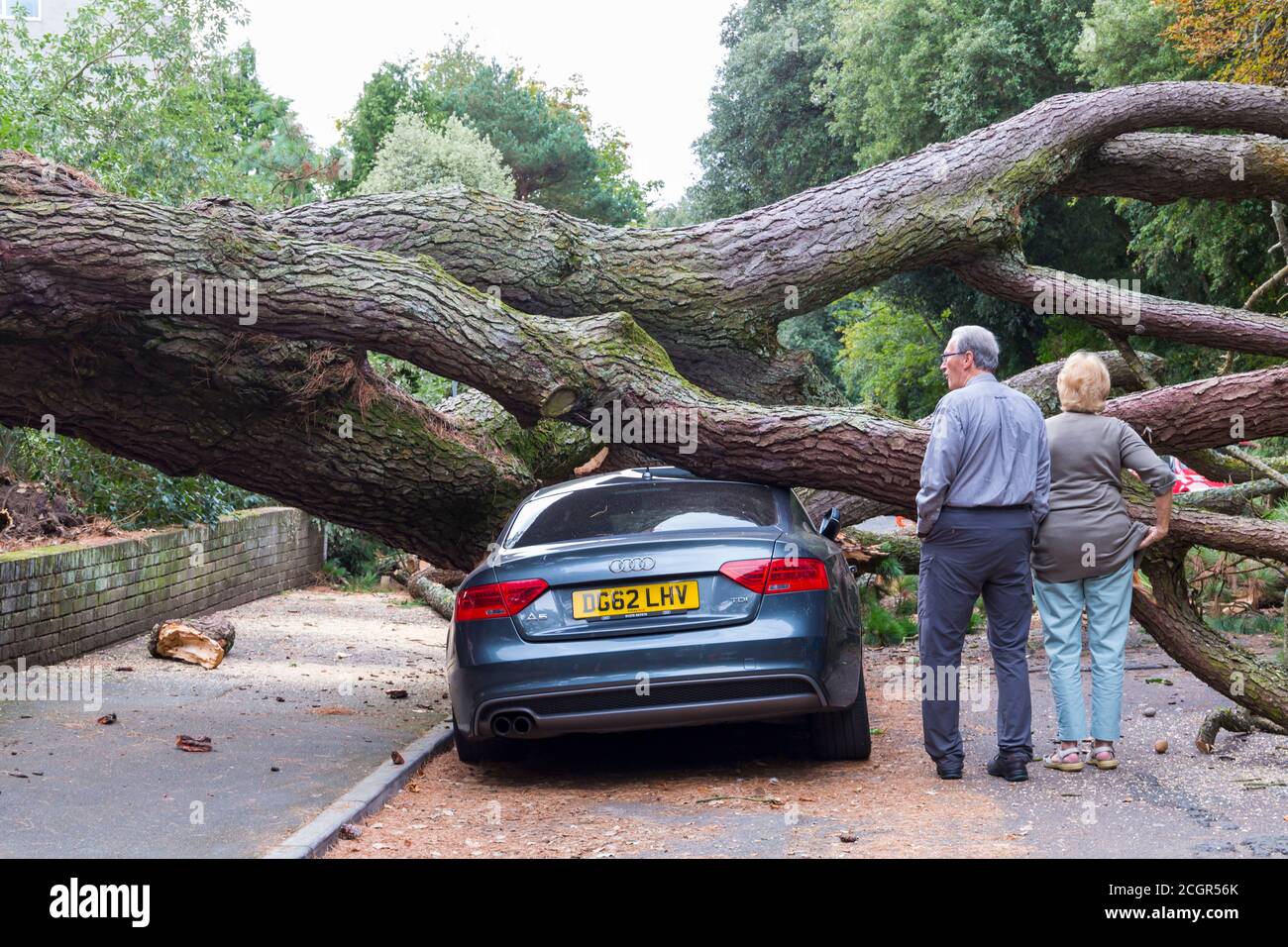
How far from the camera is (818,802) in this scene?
20.9ft

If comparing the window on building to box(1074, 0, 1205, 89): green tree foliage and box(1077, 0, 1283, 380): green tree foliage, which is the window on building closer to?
box(1074, 0, 1205, 89): green tree foliage

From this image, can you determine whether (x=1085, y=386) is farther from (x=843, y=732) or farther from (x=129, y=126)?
(x=129, y=126)

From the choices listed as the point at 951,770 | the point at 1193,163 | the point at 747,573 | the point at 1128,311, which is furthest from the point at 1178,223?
the point at 747,573

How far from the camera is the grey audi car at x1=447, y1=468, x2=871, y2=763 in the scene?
21.3 feet

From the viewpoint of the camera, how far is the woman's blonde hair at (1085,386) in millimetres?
7051

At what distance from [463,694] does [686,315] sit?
13.1 feet

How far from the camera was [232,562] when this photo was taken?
16.5m

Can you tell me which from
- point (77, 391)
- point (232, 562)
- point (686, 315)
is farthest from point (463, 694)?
point (232, 562)

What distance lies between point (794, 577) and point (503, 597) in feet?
4.49

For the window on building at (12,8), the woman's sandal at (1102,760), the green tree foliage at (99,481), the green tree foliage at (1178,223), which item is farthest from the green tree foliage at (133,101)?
the window on building at (12,8)

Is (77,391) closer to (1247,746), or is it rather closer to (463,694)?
(463,694)

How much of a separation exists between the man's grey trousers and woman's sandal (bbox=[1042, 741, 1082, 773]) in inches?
7.6

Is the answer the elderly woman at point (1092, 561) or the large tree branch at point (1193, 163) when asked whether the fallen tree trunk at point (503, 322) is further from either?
the elderly woman at point (1092, 561)

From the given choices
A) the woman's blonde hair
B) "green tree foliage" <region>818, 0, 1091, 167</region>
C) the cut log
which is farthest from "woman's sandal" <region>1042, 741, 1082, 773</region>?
"green tree foliage" <region>818, 0, 1091, 167</region>
